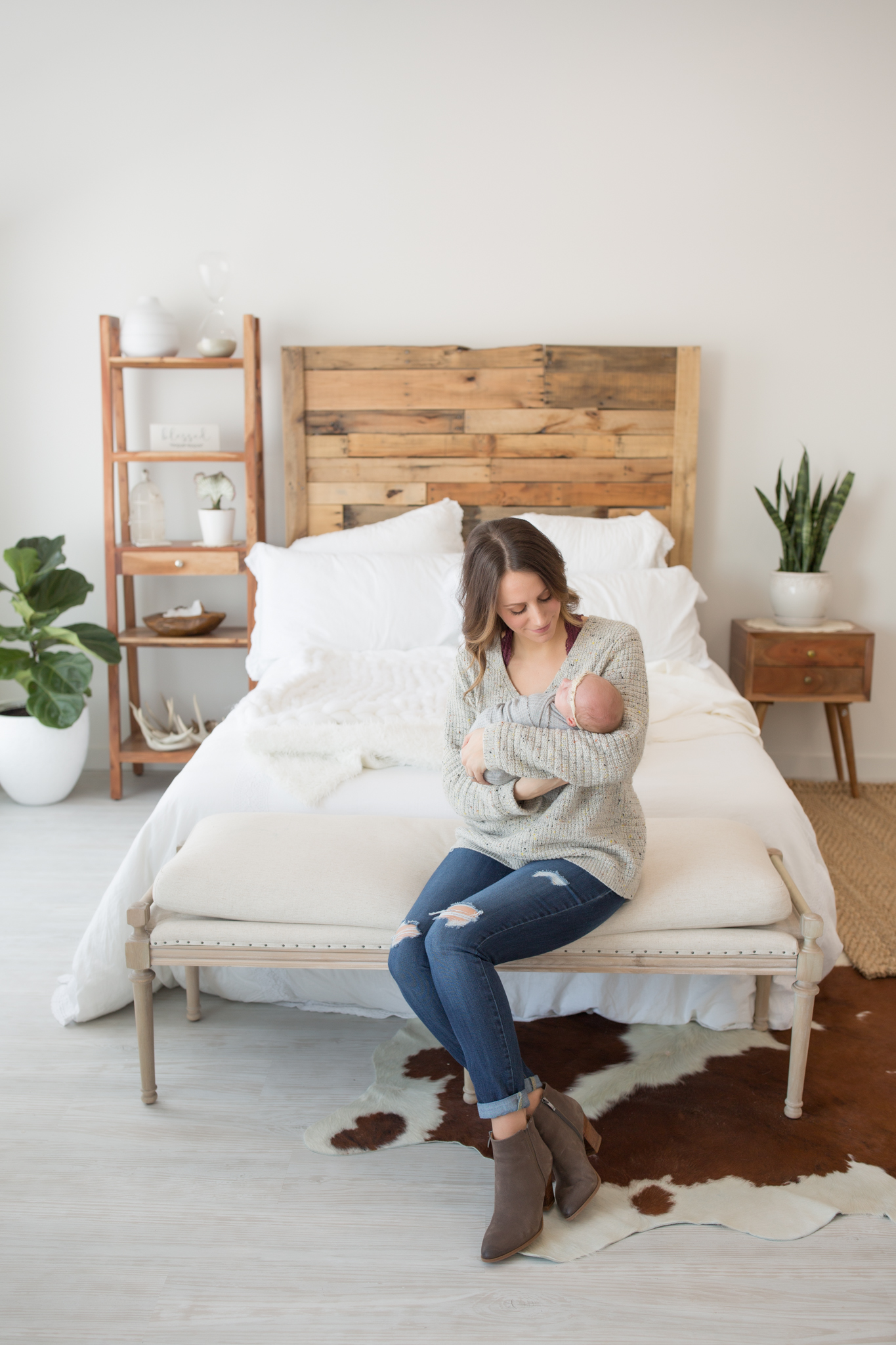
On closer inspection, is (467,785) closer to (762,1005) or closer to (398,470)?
(762,1005)

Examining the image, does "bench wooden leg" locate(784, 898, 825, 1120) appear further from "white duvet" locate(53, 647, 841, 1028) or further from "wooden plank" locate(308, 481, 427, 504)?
"wooden plank" locate(308, 481, 427, 504)

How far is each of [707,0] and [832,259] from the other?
0.97m

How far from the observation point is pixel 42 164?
11.9ft

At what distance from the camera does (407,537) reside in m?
3.53

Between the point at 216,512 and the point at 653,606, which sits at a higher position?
the point at 216,512

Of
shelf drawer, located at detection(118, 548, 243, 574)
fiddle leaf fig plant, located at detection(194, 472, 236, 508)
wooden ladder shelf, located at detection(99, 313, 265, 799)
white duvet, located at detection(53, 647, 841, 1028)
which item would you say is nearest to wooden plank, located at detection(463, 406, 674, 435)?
wooden ladder shelf, located at detection(99, 313, 265, 799)

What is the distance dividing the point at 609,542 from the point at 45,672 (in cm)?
196

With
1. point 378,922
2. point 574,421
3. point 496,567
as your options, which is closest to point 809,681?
point 574,421

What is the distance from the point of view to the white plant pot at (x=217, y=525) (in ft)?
11.8

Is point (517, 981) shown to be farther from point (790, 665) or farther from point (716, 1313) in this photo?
point (790, 665)

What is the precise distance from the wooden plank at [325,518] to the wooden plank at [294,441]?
0.07ft

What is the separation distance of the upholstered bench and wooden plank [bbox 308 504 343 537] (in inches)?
82.1

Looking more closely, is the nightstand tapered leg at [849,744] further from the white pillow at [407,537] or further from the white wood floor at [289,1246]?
the white wood floor at [289,1246]

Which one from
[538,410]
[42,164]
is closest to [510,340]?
[538,410]
